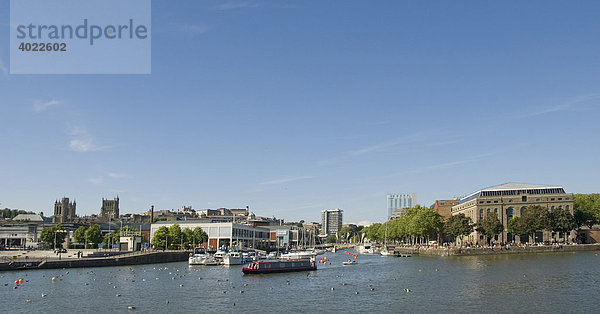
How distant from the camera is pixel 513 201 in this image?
168 metres

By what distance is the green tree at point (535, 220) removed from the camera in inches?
5472

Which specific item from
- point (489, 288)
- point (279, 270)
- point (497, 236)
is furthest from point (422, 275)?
point (497, 236)

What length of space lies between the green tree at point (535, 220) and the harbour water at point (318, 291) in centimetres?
4962

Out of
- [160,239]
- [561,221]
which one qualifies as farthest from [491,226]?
[160,239]

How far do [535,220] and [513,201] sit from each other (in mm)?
27806

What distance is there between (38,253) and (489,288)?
112 metres

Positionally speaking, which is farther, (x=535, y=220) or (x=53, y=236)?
(x=53, y=236)

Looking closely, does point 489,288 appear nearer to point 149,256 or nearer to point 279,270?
point 279,270

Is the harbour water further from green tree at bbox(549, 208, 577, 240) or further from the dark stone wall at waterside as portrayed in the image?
green tree at bbox(549, 208, 577, 240)

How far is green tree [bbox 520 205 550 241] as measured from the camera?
139 metres

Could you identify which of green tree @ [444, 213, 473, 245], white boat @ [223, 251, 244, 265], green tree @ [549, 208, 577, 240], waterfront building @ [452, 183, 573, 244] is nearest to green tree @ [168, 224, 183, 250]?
white boat @ [223, 251, 244, 265]

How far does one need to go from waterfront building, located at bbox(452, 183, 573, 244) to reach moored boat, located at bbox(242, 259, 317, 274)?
88.5 meters

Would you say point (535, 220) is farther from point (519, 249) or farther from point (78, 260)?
point (78, 260)

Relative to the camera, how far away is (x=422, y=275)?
275ft
